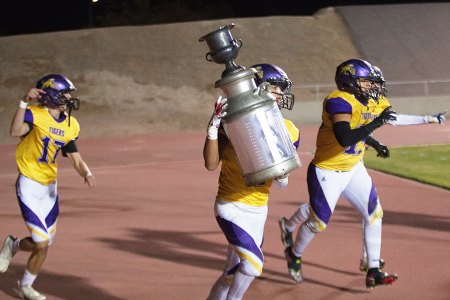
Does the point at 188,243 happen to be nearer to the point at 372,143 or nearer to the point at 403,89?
the point at 372,143

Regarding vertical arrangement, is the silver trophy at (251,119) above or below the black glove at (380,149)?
above

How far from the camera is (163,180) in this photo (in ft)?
50.0

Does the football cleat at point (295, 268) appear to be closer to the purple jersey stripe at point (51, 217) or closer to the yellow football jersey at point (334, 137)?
the yellow football jersey at point (334, 137)

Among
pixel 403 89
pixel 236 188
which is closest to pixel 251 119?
pixel 236 188

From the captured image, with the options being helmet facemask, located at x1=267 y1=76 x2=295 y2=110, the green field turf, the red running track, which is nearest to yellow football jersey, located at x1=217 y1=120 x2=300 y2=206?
helmet facemask, located at x1=267 y1=76 x2=295 y2=110

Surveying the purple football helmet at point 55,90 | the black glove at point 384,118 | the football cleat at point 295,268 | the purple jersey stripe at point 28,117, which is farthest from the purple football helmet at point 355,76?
the purple jersey stripe at point 28,117

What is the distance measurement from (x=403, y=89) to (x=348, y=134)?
2243 cm

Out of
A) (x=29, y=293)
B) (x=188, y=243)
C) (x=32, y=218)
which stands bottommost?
(x=188, y=243)

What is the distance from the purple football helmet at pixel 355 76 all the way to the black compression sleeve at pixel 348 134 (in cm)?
39

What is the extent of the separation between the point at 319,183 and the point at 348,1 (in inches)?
1394

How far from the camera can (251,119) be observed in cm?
484

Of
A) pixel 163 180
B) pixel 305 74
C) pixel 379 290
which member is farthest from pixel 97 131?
pixel 379 290

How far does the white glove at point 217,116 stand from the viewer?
4.98 metres

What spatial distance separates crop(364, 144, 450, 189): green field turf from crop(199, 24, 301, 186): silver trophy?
8814 mm
